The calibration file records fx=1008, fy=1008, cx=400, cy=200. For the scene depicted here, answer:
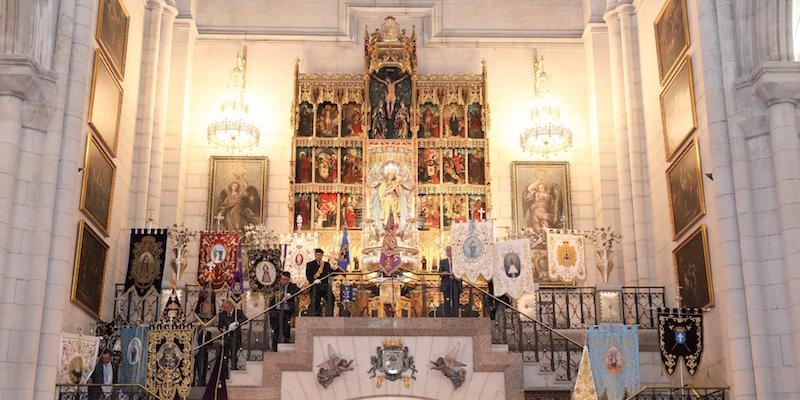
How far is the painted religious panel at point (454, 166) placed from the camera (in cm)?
2234

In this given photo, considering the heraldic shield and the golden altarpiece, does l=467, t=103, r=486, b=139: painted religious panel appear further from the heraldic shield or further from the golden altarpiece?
the heraldic shield

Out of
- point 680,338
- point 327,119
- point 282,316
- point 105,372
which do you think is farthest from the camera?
point 327,119

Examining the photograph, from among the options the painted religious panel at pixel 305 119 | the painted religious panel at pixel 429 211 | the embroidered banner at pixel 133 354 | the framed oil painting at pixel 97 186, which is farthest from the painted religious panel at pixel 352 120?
the embroidered banner at pixel 133 354

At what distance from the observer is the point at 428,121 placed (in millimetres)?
22859

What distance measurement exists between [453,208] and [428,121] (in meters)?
2.17

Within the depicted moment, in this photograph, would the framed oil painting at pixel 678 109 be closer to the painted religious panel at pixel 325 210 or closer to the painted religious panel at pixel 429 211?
the painted religious panel at pixel 429 211

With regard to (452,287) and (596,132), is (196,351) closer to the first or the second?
(452,287)

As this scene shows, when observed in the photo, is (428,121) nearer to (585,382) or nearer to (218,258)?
(218,258)

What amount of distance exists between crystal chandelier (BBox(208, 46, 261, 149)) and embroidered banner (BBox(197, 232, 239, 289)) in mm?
2749

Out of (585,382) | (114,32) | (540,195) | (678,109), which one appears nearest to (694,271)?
(678,109)

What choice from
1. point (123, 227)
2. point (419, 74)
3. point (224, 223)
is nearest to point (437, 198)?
point (419, 74)

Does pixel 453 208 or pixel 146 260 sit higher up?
pixel 453 208

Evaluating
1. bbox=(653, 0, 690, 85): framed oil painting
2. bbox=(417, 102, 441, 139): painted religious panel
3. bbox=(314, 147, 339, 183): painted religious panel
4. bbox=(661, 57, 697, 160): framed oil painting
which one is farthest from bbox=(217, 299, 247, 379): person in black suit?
bbox=(653, 0, 690, 85): framed oil painting

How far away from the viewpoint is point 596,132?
73.6 ft
